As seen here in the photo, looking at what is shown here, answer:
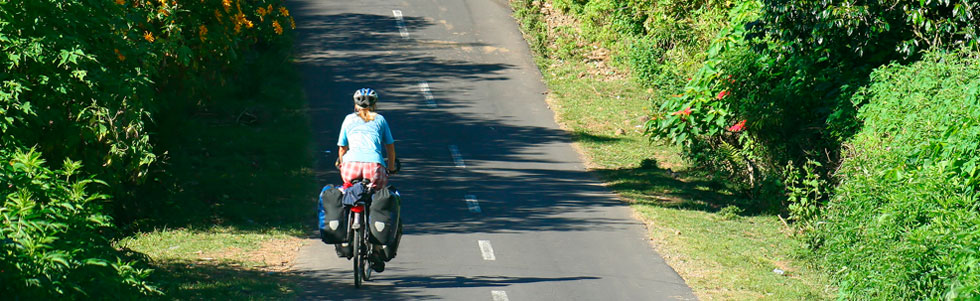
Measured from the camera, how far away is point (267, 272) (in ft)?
39.0

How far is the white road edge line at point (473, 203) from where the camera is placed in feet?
53.3

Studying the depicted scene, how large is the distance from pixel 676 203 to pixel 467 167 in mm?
4103

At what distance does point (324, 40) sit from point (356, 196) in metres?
21.4

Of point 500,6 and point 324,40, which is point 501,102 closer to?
point 324,40

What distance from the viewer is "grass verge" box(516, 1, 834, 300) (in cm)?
1252

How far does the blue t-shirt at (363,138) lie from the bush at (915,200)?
14.8 ft

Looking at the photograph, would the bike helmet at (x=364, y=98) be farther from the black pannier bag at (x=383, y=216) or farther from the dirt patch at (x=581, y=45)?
the dirt patch at (x=581, y=45)

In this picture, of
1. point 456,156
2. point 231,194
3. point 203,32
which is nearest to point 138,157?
point 231,194

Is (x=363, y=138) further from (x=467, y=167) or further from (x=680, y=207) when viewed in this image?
(x=467, y=167)

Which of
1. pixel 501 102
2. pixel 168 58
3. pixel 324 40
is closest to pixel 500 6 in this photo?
pixel 324 40

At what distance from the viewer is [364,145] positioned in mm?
10773

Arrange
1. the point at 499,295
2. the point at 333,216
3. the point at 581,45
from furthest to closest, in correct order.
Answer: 1. the point at 581,45
2. the point at 499,295
3. the point at 333,216

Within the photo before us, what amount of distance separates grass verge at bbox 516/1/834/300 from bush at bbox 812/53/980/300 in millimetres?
1134

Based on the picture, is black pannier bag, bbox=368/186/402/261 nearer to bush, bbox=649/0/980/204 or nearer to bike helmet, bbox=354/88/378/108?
bike helmet, bbox=354/88/378/108
